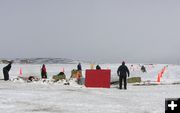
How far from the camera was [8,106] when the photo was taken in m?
11.5

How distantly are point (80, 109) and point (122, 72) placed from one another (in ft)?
34.2

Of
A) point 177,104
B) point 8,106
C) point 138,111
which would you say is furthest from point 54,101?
point 177,104

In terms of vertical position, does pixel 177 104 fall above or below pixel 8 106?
above

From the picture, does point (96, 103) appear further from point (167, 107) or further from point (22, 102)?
point (167, 107)

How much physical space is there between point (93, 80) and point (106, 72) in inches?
37.1

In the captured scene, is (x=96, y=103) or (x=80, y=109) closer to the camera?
(x=80, y=109)

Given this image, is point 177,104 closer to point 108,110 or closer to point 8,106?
point 108,110

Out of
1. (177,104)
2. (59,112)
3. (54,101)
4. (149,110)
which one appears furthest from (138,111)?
(177,104)

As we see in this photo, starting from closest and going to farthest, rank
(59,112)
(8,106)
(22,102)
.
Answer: (59,112), (8,106), (22,102)

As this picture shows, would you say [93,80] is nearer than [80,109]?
Result: No

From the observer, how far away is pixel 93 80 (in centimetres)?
2228

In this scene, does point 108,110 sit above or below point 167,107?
below

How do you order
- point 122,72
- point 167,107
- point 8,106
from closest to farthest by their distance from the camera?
point 167,107 → point 8,106 → point 122,72

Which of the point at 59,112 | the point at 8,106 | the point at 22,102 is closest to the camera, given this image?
the point at 59,112
